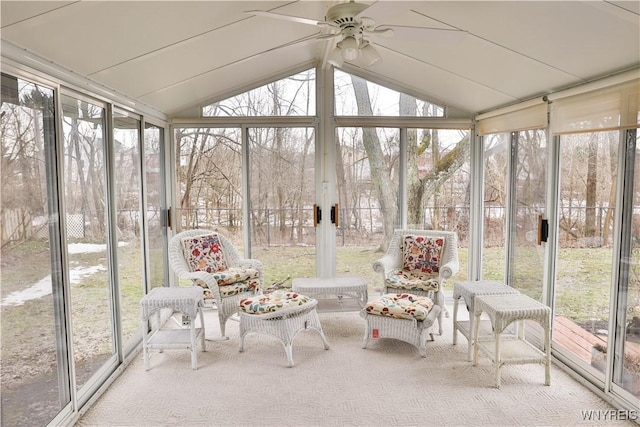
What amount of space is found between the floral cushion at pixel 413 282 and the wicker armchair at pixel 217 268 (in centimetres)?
125

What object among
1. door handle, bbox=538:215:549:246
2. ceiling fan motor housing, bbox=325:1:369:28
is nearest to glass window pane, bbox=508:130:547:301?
door handle, bbox=538:215:549:246

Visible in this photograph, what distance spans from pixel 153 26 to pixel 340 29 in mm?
1098

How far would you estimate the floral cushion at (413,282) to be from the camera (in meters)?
4.03

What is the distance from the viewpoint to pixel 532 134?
3869 millimetres

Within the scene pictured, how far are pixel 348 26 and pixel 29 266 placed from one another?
80.2 inches

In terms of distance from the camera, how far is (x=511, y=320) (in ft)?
9.70

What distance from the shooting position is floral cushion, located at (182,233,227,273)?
165 inches

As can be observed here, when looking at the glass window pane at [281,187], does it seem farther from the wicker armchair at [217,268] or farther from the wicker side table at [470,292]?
the wicker side table at [470,292]

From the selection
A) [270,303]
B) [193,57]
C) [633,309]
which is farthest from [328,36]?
[633,309]

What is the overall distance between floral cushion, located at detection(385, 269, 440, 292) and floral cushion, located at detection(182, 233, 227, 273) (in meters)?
1.63

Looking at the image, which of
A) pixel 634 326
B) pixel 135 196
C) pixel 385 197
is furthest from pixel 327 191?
pixel 634 326

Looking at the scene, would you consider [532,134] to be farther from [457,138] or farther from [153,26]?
[153,26]

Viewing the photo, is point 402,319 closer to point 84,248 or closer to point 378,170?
point 378,170

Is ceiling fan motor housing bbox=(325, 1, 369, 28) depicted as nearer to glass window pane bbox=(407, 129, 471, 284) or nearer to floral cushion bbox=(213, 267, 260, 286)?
floral cushion bbox=(213, 267, 260, 286)
